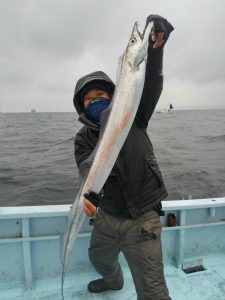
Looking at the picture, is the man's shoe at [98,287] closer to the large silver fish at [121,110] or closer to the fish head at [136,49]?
the large silver fish at [121,110]

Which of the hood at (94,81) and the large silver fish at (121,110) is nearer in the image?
the large silver fish at (121,110)

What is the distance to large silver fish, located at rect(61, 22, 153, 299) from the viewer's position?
8.98 feet

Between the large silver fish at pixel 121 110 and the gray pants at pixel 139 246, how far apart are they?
88cm

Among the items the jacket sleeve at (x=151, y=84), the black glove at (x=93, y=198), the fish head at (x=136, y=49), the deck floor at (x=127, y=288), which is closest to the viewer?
the fish head at (x=136, y=49)

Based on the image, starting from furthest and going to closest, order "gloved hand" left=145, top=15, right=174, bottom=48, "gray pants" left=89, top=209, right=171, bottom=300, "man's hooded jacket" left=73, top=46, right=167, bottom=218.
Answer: "man's hooded jacket" left=73, top=46, right=167, bottom=218, "gray pants" left=89, top=209, right=171, bottom=300, "gloved hand" left=145, top=15, right=174, bottom=48

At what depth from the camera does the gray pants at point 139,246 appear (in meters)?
3.44

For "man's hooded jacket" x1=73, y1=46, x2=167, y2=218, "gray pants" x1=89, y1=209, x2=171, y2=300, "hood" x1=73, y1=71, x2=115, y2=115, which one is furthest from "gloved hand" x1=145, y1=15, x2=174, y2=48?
"gray pants" x1=89, y1=209, x2=171, y2=300

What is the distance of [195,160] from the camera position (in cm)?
2088

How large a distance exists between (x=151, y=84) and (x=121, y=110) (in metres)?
0.76

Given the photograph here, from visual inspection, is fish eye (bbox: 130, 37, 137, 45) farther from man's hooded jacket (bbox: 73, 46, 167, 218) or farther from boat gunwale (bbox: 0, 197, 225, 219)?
boat gunwale (bbox: 0, 197, 225, 219)

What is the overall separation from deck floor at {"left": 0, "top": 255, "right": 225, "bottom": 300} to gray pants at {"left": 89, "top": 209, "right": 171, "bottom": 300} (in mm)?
843

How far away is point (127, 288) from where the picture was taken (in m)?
4.58

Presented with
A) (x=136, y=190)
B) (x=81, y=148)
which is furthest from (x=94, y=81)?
(x=136, y=190)

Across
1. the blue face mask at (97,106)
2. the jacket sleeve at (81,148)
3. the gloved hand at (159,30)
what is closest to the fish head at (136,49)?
the gloved hand at (159,30)
